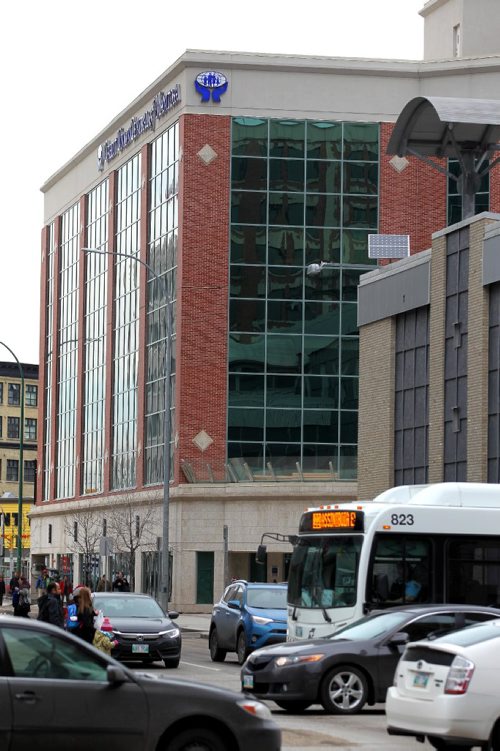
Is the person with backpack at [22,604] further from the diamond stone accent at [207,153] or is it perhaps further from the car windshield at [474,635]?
the diamond stone accent at [207,153]

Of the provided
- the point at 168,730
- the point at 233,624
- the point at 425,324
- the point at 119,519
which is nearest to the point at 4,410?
the point at 119,519

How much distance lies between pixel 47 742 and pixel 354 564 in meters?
12.5

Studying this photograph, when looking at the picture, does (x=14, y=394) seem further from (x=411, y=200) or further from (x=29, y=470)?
(x=411, y=200)

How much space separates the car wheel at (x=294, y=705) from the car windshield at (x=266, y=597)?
10161 millimetres

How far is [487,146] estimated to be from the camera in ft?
136

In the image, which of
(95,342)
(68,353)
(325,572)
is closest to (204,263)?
(95,342)

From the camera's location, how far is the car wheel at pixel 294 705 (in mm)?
19688

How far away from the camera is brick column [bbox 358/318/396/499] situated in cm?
4381

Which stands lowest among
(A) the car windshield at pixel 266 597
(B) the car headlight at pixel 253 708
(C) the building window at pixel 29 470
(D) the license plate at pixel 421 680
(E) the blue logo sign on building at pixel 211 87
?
(A) the car windshield at pixel 266 597

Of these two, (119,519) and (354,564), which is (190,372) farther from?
(354,564)

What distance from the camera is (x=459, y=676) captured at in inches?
571

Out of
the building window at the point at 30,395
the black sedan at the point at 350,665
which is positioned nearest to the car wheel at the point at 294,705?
the black sedan at the point at 350,665

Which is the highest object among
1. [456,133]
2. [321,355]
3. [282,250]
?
[282,250]

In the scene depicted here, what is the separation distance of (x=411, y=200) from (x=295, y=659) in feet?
159
